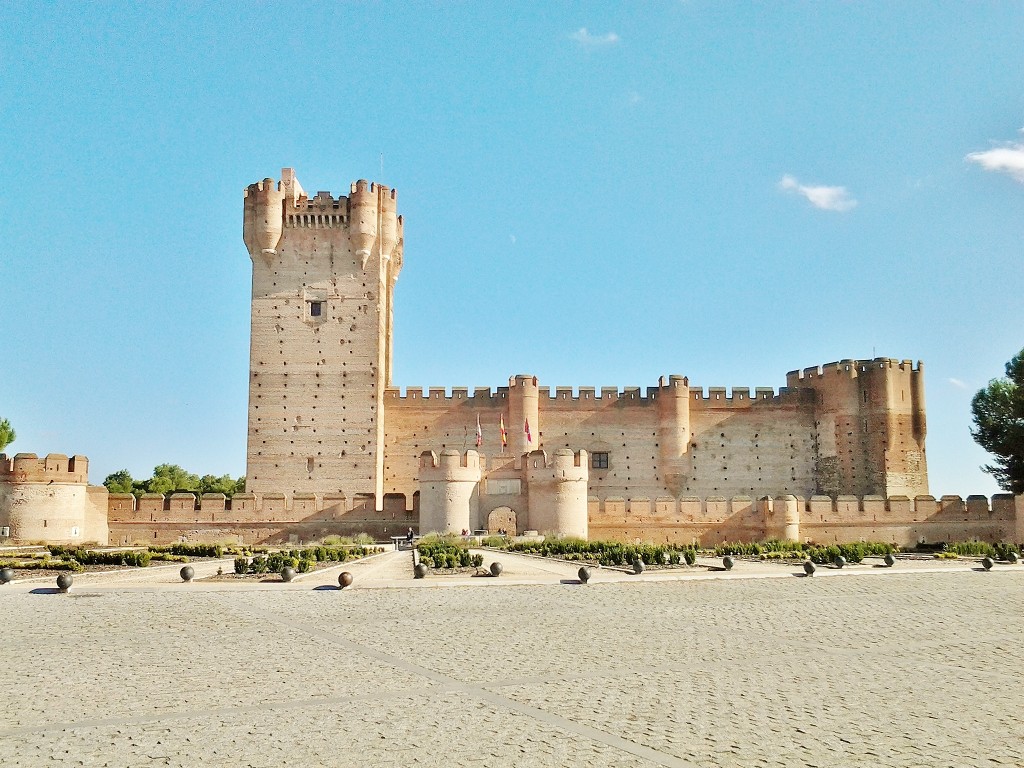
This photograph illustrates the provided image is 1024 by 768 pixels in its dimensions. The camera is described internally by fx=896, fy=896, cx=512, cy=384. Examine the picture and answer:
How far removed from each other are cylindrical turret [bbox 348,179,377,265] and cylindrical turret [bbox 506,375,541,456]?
7779 millimetres

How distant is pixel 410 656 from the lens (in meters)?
8.81

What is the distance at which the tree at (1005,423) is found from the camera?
110ft

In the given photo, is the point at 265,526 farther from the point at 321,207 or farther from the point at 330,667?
the point at 330,667

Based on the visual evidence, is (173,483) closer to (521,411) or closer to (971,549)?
(521,411)

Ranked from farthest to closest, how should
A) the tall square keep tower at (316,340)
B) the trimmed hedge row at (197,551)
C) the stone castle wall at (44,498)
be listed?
the tall square keep tower at (316,340) → the stone castle wall at (44,498) → the trimmed hedge row at (197,551)

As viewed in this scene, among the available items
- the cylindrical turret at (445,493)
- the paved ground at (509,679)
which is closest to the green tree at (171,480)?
the cylindrical turret at (445,493)

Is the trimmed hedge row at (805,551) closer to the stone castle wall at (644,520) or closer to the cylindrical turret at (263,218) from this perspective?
the stone castle wall at (644,520)

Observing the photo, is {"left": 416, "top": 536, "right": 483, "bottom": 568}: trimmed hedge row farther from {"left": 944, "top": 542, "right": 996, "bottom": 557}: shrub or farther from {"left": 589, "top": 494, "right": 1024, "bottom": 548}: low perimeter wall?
{"left": 944, "top": 542, "right": 996, "bottom": 557}: shrub

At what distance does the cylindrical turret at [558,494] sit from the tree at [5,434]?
24.2m

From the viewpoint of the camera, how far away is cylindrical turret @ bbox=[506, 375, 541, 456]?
35.2 m

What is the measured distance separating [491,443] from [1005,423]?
787 inches

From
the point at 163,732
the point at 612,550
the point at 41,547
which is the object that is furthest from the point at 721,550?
the point at 163,732

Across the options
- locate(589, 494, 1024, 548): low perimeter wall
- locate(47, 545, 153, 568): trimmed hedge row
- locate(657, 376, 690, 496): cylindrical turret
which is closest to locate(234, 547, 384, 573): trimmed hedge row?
locate(47, 545, 153, 568): trimmed hedge row

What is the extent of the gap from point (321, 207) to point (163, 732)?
3043 centimetres
